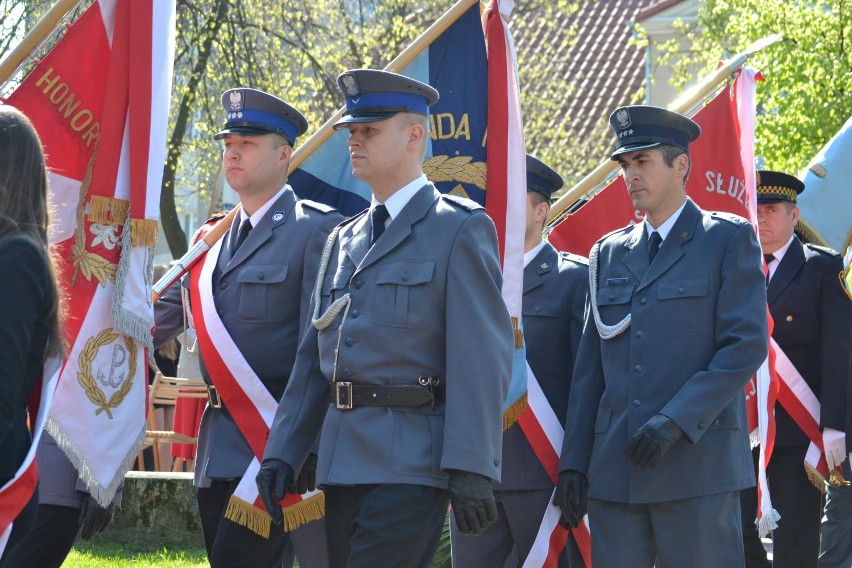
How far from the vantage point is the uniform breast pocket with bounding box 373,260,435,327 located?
468 cm

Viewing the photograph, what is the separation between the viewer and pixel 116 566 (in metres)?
8.21

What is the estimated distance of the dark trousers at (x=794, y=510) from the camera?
23.9 feet

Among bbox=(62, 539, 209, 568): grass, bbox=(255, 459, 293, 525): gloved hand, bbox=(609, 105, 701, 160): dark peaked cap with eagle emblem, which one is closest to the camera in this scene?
bbox=(255, 459, 293, 525): gloved hand

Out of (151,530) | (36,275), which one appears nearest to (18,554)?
(36,275)

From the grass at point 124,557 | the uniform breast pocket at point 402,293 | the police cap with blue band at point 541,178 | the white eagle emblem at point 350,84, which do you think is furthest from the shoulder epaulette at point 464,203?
the grass at point 124,557

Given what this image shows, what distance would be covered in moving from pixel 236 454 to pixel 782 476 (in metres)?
3.04

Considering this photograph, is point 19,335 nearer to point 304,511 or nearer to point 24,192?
point 24,192

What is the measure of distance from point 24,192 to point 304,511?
233 cm

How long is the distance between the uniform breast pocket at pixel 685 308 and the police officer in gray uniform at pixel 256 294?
1384 millimetres

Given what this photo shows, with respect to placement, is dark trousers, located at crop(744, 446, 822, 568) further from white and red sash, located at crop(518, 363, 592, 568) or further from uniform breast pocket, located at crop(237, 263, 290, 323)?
uniform breast pocket, located at crop(237, 263, 290, 323)

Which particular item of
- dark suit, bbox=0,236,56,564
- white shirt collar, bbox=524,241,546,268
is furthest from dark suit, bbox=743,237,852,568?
dark suit, bbox=0,236,56,564

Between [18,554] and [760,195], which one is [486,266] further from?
[760,195]

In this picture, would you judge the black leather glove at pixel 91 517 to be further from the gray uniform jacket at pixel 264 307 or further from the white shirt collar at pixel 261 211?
the white shirt collar at pixel 261 211

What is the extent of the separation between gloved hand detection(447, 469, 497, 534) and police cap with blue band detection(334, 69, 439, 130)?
125cm
